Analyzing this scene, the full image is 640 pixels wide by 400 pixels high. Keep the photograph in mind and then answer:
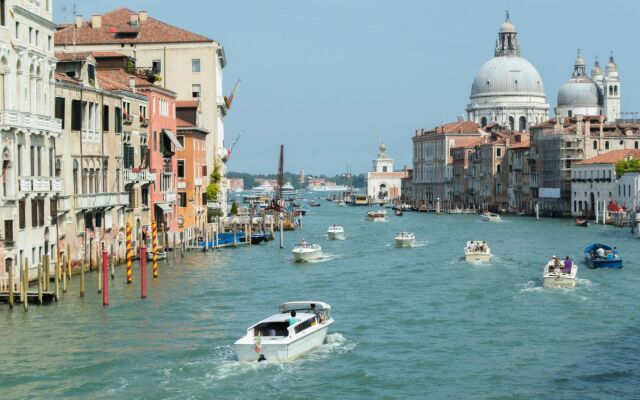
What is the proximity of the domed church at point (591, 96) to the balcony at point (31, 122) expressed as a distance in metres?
124

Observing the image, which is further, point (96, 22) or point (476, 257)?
point (96, 22)

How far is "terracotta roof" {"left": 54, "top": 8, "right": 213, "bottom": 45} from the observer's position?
6334cm

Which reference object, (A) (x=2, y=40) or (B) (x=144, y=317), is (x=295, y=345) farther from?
(A) (x=2, y=40)

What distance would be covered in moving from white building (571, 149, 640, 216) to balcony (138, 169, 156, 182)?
47891 millimetres

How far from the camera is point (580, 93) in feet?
508

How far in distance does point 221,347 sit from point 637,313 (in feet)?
34.6

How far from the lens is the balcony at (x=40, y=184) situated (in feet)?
101

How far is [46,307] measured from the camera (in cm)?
2866

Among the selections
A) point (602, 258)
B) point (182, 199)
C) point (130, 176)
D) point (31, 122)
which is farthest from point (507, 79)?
point (31, 122)

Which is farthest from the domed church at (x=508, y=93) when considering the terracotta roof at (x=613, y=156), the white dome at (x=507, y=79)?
the terracotta roof at (x=613, y=156)

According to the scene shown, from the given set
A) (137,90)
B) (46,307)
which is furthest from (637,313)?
(137,90)

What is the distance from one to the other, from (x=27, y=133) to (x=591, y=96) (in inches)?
5088

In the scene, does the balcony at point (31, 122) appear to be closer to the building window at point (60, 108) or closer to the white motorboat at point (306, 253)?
the building window at point (60, 108)

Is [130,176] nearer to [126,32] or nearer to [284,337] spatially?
[284,337]
